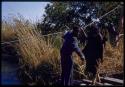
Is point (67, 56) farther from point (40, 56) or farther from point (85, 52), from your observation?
point (40, 56)

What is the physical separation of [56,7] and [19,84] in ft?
26.6

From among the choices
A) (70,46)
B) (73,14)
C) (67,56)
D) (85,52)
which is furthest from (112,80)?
(73,14)

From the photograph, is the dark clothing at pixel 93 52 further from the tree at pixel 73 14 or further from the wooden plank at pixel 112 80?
the tree at pixel 73 14

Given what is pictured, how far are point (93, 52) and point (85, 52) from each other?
38 centimetres

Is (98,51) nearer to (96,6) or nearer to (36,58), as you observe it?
(36,58)

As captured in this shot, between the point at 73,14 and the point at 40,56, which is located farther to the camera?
A: the point at 73,14

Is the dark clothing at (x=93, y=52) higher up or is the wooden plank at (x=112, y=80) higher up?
the dark clothing at (x=93, y=52)

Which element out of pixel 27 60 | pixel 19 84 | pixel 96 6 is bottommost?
pixel 19 84

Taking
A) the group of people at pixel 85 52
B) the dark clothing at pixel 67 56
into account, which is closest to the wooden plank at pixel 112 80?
the group of people at pixel 85 52

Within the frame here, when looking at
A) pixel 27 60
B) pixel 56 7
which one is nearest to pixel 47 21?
pixel 56 7

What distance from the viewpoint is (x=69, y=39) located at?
32.7 feet

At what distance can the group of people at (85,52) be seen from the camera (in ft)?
32.7

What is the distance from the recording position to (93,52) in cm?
1054

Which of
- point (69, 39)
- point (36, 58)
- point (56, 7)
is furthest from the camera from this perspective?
point (56, 7)
